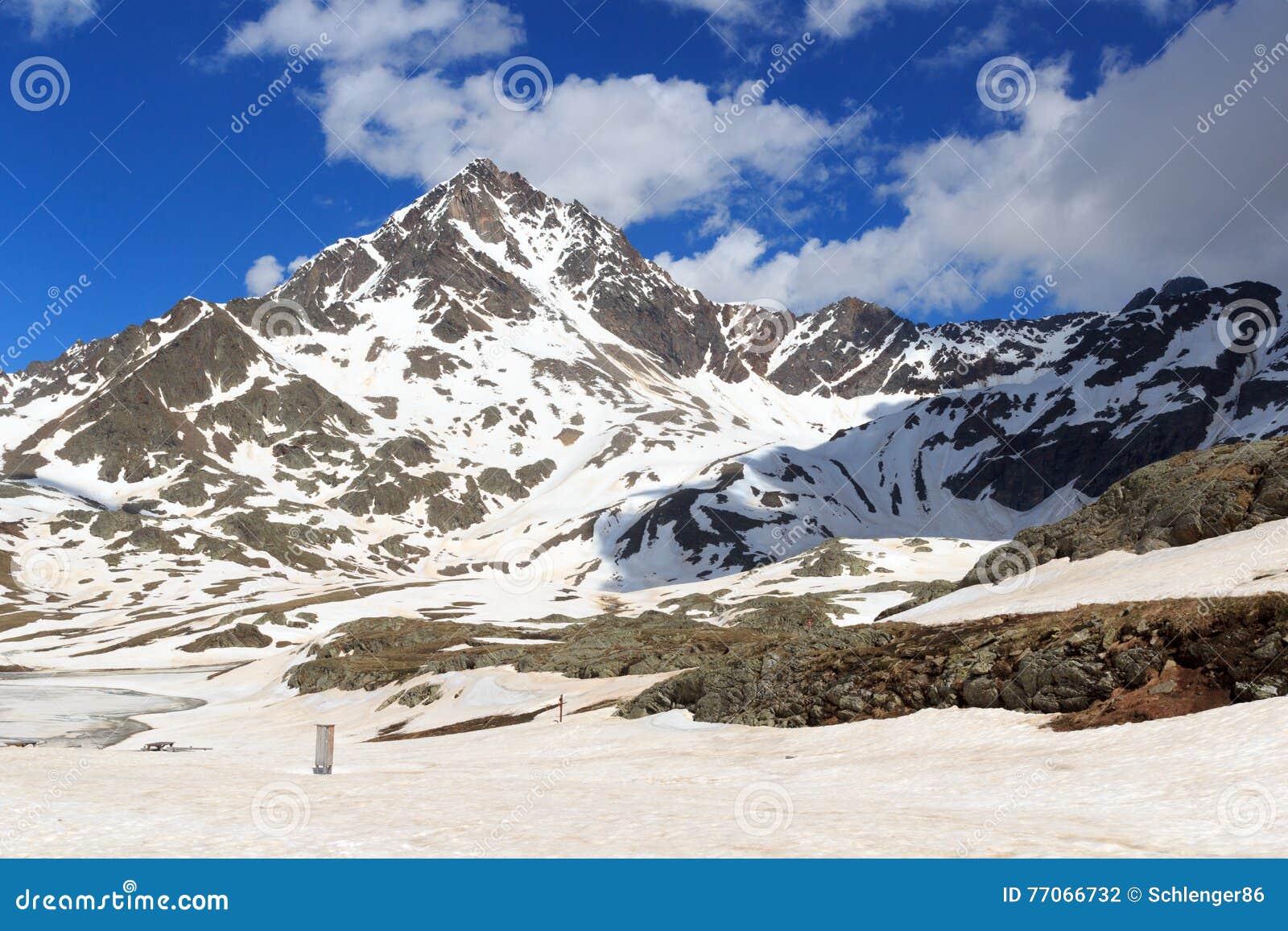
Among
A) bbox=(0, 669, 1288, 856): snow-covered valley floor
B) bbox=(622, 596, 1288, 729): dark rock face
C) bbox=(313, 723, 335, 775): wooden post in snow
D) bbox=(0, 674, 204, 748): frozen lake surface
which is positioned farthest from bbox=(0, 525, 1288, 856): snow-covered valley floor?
bbox=(0, 674, 204, 748): frozen lake surface

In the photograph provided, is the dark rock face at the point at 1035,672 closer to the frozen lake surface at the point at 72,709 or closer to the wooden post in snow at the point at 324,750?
the wooden post in snow at the point at 324,750

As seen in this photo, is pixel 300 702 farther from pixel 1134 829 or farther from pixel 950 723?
pixel 1134 829

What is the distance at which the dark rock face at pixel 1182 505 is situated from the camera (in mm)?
42969

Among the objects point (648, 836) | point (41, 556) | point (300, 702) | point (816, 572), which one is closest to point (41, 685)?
point (300, 702)

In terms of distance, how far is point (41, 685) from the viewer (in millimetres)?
89938

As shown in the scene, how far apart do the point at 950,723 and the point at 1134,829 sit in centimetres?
1337

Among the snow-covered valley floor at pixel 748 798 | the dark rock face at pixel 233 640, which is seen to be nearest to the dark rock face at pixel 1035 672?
the snow-covered valley floor at pixel 748 798

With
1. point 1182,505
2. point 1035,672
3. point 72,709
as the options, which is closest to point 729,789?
point 1035,672

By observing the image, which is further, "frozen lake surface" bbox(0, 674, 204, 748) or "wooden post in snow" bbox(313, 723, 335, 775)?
"frozen lake surface" bbox(0, 674, 204, 748)

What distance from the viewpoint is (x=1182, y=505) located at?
4612 cm

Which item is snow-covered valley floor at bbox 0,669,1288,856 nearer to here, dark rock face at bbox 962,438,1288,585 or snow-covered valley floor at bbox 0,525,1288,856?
snow-covered valley floor at bbox 0,525,1288,856

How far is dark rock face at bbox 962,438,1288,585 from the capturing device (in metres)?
43.0

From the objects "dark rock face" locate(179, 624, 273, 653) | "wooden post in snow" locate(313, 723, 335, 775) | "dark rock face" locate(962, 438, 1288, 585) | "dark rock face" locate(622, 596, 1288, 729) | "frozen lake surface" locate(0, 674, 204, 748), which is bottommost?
"wooden post in snow" locate(313, 723, 335, 775)

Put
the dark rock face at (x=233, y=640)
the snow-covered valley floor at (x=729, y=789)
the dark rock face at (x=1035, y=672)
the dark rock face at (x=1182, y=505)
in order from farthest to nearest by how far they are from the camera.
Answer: the dark rock face at (x=233, y=640), the dark rock face at (x=1182, y=505), the dark rock face at (x=1035, y=672), the snow-covered valley floor at (x=729, y=789)
